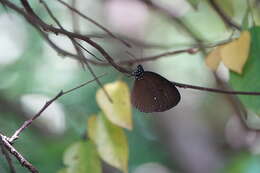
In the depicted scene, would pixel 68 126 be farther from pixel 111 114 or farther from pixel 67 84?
pixel 111 114

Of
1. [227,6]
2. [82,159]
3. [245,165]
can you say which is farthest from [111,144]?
[245,165]

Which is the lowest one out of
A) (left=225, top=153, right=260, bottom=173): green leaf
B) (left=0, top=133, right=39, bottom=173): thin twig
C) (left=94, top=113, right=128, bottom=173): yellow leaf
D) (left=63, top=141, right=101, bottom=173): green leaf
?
(left=0, top=133, right=39, bottom=173): thin twig

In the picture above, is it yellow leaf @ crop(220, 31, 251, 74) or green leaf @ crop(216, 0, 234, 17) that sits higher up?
green leaf @ crop(216, 0, 234, 17)

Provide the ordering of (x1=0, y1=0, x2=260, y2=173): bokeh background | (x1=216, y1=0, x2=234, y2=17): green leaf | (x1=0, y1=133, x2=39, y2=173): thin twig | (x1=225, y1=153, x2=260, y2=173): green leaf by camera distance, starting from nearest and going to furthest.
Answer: (x1=0, y1=133, x2=39, y2=173): thin twig → (x1=216, y1=0, x2=234, y2=17): green leaf → (x1=225, y1=153, x2=260, y2=173): green leaf → (x1=0, y1=0, x2=260, y2=173): bokeh background

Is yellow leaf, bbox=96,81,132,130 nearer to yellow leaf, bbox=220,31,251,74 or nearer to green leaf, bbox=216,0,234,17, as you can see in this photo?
yellow leaf, bbox=220,31,251,74

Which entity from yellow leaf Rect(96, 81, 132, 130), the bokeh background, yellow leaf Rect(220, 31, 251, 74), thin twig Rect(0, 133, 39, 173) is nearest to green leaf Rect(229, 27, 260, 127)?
yellow leaf Rect(220, 31, 251, 74)

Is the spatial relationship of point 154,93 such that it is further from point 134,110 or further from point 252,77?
point 134,110

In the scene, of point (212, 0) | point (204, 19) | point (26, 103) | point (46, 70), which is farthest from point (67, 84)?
point (212, 0)

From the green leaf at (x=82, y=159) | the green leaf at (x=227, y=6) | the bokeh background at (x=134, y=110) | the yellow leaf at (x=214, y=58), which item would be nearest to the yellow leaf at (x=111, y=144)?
the green leaf at (x=82, y=159)
